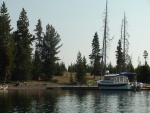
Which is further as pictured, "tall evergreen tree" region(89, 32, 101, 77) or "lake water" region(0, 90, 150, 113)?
"tall evergreen tree" region(89, 32, 101, 77)

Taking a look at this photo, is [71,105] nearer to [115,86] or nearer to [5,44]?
[115,86]

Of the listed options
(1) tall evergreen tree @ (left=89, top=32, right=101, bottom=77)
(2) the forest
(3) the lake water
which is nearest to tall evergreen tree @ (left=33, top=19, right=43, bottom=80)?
(2) the forest

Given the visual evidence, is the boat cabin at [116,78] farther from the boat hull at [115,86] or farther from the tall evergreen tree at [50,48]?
the tall evergreen tree at [50,48]

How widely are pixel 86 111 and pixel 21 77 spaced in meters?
59.1

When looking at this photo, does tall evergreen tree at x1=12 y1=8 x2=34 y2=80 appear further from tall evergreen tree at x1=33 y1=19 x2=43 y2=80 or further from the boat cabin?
the boat cabin

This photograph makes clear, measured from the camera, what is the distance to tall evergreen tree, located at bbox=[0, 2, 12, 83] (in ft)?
294

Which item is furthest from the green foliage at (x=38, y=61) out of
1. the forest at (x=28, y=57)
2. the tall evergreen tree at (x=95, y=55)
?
the tall evergreen tree at (x=95, y=55)

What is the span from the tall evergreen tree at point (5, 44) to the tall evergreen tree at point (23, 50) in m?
4.90

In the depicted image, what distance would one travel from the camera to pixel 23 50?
100m

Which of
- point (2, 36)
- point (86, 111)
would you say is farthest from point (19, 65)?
point (86, 111)

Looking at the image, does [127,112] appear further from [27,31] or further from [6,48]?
[27,31]

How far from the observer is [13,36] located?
100562 millimetres

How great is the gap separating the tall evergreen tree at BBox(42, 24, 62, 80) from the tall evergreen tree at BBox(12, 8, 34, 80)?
870 centimetres

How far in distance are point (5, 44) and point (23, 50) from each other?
23.5ft
